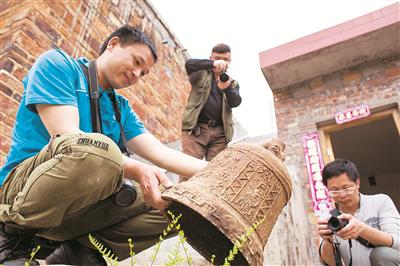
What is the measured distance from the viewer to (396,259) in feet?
6.23

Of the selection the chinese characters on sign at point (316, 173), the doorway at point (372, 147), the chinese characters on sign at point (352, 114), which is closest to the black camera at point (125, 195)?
the chinese characters on sign at point (316, 173)

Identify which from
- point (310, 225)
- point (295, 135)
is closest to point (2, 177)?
point (310, 225)

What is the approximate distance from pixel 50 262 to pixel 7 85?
6.23 ft

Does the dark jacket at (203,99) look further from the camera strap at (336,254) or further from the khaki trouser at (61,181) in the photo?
the khaki trouser at (61,181)

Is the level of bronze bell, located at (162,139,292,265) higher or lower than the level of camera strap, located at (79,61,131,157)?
lower

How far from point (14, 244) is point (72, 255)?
1.07 ft

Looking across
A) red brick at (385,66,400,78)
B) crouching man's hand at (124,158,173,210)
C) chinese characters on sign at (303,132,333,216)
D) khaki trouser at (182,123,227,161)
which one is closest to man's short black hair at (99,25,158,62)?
crouching man's hand at (124,158,173,210)

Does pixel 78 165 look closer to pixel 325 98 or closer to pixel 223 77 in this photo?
pixel 223 77

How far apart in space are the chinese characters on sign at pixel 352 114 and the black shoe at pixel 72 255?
197 inches

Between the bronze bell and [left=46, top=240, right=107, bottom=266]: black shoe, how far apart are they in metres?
0.44

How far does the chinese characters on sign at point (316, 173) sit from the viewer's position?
510 centimetres

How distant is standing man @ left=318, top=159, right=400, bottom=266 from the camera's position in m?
1.93

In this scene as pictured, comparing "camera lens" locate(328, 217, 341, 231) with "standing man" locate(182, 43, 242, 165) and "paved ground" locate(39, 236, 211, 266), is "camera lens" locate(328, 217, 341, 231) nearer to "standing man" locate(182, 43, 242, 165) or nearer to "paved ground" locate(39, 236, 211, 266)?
"paved ground" locate(39, 236, 211, 266)

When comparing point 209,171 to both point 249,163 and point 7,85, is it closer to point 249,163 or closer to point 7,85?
point 249,163
